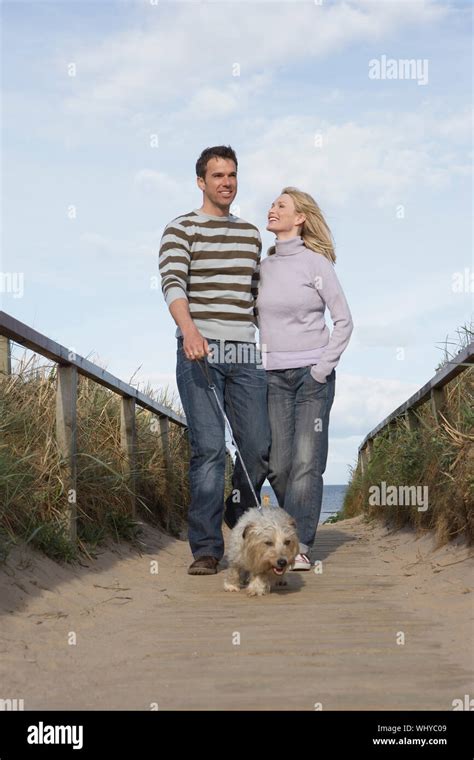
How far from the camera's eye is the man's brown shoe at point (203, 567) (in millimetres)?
5449

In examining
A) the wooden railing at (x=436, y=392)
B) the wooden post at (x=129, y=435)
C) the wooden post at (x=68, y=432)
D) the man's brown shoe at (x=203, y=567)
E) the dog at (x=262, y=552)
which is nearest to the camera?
the dog at (x=262, y=552)

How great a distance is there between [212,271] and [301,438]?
1.26 metres

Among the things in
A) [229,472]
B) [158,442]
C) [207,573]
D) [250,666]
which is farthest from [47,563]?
[229,472]

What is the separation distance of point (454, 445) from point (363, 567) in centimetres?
117

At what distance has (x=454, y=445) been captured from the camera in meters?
5.19

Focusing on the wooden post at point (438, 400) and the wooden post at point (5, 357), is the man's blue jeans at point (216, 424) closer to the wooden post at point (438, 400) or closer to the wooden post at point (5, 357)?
the wooden post at point (5, 357)

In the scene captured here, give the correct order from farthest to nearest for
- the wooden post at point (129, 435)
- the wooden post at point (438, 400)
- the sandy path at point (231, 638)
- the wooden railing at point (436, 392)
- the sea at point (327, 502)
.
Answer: the sea at point (327, 502)
the wooden post at point (129, 435)
the wooden post at point (438, 400)
the wooden railing at point (436, 392)
the sandy path at point (231, 638)

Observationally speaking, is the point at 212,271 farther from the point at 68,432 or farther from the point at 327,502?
the point at 327,502

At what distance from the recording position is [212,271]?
565 centimetres

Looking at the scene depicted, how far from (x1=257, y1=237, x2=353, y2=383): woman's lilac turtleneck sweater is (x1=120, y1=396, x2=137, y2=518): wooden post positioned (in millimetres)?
1474

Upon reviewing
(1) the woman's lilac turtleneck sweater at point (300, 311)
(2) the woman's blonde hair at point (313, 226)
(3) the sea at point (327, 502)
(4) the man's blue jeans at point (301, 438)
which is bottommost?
(3) the sea at point (327, 502)

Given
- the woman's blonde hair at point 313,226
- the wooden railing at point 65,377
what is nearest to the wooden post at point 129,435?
the wooden railing at point 65,377

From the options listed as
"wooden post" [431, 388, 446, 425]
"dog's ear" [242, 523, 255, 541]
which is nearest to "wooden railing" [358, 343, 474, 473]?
"wooden post" [431, 388, 446, 425]

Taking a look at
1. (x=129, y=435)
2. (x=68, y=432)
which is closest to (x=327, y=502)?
(x=129, y=435)
